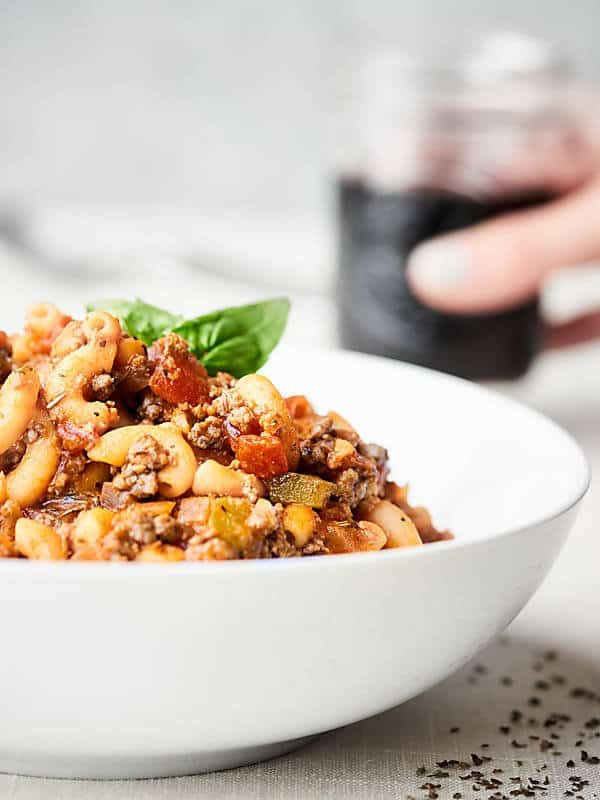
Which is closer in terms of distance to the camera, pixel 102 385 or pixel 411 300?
pixel 102 385

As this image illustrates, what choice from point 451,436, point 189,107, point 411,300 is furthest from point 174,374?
point 189,107

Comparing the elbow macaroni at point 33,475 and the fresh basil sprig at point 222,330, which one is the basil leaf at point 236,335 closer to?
the fresh basil sprig at point 222,330

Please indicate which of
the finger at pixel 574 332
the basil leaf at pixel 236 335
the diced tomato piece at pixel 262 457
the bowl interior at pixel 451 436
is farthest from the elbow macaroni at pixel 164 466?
the finger at pixel 574 332

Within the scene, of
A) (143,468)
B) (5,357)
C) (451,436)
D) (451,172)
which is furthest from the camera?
(451,172)

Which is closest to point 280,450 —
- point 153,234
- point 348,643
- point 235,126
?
point 348,643

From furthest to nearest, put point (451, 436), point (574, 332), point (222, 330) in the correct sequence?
point (574, 332) → point (451, 436) → point (222, 330)

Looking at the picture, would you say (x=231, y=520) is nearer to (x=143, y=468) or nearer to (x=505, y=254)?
(x=143, y=468)

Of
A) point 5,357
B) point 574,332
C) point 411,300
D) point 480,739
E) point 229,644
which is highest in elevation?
point 5,357

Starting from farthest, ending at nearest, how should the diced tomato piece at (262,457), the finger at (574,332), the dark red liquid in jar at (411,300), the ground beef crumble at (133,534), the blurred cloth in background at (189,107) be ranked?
the blurred cloth in background at (189,107) < the finger at (574,332) < the dark red liquid in jar at (411,300) < the diced tomato piece at (262,457) < the ground beef crumble at (133,534)
